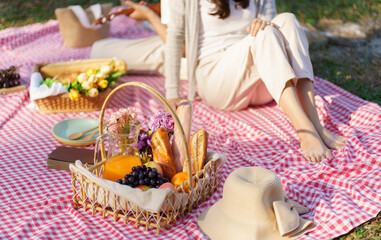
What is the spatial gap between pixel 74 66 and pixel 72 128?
75cm

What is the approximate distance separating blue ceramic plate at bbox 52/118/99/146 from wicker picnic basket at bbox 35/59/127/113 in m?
0.22

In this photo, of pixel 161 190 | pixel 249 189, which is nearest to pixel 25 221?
pixel 161 190

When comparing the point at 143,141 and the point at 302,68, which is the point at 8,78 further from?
the point at 302,68

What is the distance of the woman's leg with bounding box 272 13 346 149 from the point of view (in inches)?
110

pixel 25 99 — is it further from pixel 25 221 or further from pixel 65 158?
pixel 25 221

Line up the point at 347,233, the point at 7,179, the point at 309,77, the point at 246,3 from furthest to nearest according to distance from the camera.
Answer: the point at 246,3, the point at 309,77, the point at 7,179, the point at 347,233

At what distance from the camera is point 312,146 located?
266 centimetres

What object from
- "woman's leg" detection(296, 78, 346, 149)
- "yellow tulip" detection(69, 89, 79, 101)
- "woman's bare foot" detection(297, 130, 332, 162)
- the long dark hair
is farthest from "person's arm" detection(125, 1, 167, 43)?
"woman's bare foot" detection(297, 130, 332, 162)

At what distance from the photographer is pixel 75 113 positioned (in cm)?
335

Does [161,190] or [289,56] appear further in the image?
[289,56]

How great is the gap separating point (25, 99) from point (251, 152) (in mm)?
1821

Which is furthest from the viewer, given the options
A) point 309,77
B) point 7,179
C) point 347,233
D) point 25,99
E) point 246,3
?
point 25,99

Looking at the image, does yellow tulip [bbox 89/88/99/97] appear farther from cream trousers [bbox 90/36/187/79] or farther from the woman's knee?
the woman's knee

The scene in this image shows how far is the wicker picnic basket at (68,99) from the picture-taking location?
10.7 feet
